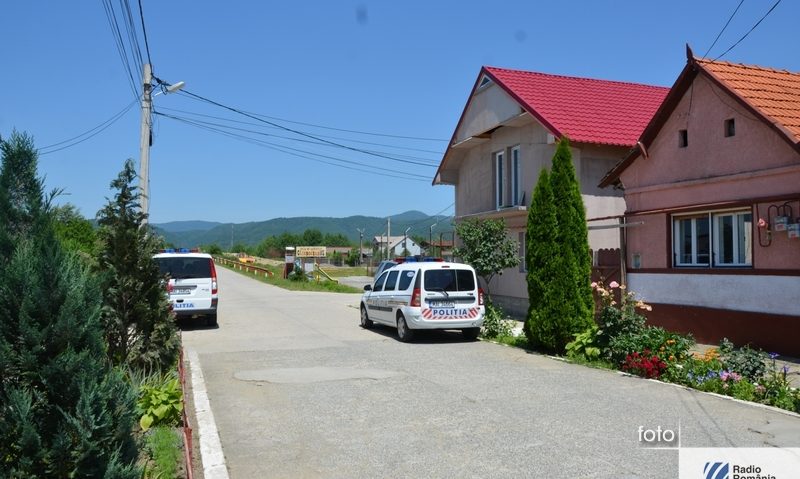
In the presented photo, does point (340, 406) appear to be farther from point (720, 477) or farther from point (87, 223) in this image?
point (87, 223)

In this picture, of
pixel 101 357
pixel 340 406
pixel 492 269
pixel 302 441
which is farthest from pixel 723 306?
pixel 101 357

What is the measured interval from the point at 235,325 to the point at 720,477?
48.3 feet

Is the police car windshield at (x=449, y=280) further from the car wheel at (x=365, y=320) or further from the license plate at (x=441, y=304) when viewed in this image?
the car wheel at (x=365, y=320)

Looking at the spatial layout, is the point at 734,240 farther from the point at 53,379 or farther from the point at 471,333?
the point at 53,379

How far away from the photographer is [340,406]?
8.27m

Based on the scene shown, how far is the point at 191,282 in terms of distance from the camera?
681 inches

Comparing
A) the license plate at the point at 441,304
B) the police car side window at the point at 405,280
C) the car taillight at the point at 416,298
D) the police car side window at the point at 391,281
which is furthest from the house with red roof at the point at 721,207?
the police car side window at the point at 391,281

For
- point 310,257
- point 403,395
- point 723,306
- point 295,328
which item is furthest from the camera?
point 310,257

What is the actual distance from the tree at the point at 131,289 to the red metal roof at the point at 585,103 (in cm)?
1091

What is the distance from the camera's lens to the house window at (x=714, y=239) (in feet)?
40.1

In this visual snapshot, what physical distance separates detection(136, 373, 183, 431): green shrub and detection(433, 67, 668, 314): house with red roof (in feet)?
41.1

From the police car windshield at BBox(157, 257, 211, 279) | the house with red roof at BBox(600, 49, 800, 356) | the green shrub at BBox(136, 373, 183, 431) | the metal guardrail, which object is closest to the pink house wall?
the house with red roof at BBox(600, 49, 800, 356)

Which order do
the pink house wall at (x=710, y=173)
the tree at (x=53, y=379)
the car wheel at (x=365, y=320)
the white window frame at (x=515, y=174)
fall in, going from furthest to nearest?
the white window frame at (x=515, y=174), the car wheel at (x=365, y=320), the pink house wall at (x=710, y=173), the tree at (x=53, y=379)

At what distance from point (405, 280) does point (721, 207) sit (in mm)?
6694
